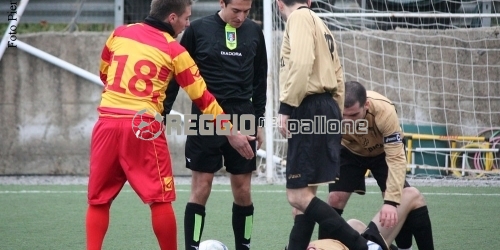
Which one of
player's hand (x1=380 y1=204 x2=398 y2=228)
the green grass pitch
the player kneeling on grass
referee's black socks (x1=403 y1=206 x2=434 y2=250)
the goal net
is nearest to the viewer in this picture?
player's hand (x1=380 y1=204 x2=398 y2=228)

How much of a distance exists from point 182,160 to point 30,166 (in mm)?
1979

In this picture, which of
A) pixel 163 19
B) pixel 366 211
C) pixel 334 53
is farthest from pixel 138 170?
pixel 366 211

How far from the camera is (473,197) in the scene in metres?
8.45

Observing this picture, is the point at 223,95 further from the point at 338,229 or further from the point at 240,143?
the point at 338,229

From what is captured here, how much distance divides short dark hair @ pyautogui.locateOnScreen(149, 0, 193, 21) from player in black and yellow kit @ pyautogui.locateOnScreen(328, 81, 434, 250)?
113 centimetres

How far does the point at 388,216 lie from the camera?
4.91 metres

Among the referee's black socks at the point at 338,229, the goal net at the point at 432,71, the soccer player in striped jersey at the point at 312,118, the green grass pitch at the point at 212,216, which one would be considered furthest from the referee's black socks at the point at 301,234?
the goal net at the point at 432,71

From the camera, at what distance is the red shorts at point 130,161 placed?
15.5ft

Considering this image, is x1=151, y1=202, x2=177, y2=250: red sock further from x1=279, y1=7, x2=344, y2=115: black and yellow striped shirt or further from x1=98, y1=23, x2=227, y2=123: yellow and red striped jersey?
x1=279, y1=7, x2=344, y2=115: black and yellow striped shirt

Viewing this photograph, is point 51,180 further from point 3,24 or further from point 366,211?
point 366,211

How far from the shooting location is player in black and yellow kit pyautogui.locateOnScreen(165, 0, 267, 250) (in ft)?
17.6

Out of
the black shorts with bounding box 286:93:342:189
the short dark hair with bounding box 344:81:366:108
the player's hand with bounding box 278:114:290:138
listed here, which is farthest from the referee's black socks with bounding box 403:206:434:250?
the player's hand with bounding box 278:114:290:138

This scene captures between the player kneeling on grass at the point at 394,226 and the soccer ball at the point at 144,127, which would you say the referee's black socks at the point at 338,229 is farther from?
the soccer ball at the point at 144,127

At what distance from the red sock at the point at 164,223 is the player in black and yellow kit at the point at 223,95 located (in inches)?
18.3
